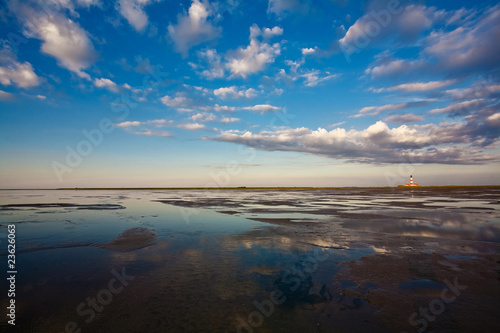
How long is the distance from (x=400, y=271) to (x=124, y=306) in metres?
8.03

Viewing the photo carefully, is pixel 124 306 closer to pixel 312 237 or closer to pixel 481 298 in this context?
pixel 481 298

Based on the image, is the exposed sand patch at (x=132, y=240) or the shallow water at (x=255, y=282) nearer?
the shallow water at (x=255, y=282)

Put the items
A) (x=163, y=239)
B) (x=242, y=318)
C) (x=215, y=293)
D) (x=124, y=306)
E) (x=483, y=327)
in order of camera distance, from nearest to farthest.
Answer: (x=483, y=327) < (x=242, y=318) < (x=124, y=306) < (x=215, y=293) < (x=163, y=239)

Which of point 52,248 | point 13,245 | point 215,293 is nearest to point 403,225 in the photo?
point 215,293

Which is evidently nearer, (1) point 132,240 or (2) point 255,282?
(2) point 255,282

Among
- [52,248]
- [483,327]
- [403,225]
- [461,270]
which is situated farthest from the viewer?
[403,225]

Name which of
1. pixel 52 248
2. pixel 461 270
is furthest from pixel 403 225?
pixel 52 248

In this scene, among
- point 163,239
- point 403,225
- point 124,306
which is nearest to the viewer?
point 124,306

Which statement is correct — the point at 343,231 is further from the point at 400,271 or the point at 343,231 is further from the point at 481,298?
the point at 481,298

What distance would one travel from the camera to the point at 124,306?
5668 millimetres

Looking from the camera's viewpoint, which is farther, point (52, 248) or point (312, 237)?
point (312, 237)

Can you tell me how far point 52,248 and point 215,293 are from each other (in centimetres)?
909

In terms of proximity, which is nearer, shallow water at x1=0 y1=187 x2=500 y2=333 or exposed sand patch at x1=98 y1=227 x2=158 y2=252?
shallow water at x1=0 y1=187 x2=500 y2=333

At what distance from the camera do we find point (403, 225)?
1611 cm
